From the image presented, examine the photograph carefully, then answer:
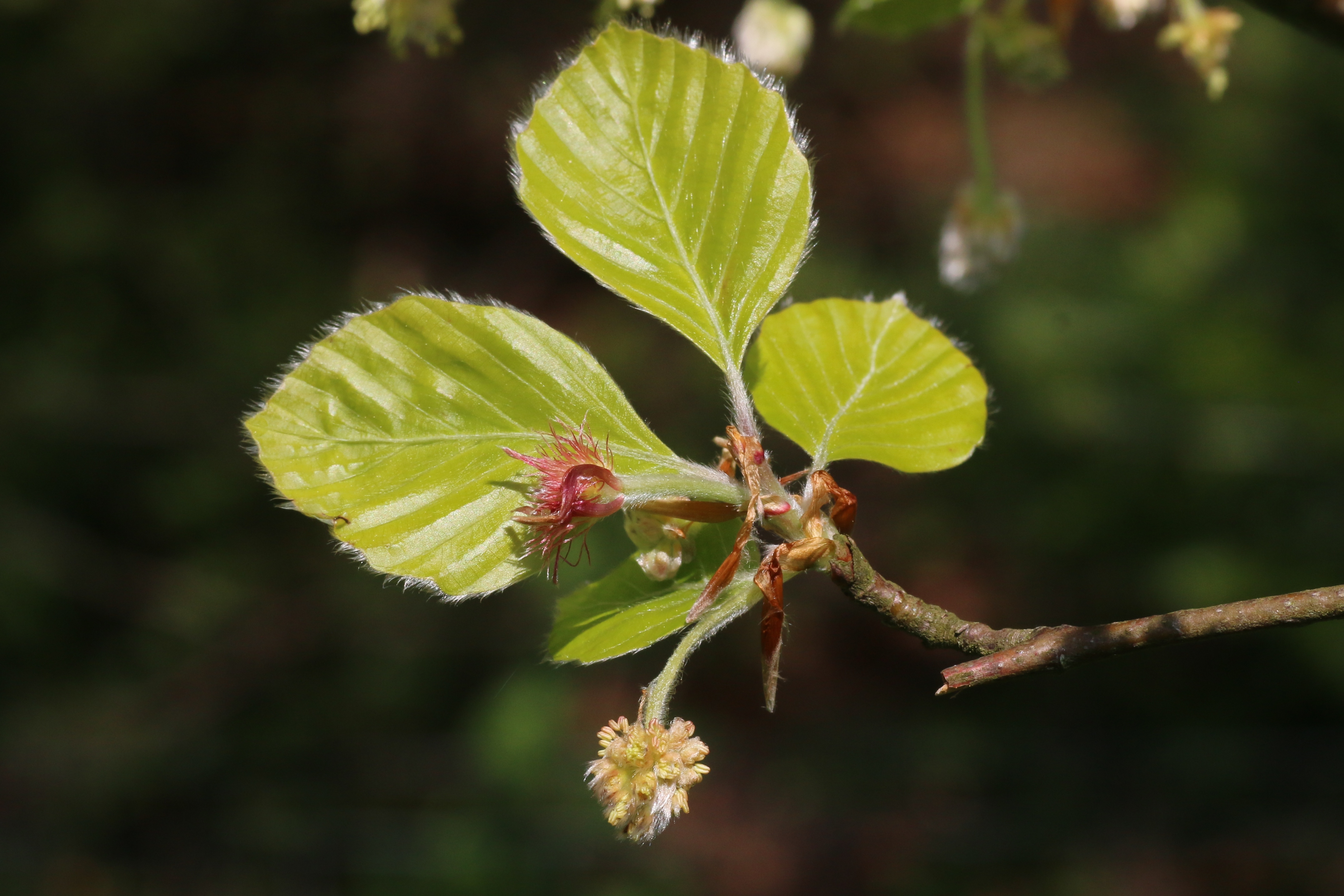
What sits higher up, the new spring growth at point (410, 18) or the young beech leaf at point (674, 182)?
the new spring growth at point (410, 18)

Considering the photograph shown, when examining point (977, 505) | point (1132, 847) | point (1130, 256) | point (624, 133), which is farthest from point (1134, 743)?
point (624, 133)

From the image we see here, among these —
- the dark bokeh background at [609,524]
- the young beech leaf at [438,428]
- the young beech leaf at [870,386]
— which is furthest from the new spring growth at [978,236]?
the dark bokeh background at [609,524]

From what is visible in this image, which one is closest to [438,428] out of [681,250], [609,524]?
[681,250]

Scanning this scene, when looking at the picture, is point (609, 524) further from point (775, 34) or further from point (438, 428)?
point (438, 428)

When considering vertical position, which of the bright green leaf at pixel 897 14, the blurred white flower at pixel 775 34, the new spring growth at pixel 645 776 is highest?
the bright green leaf at pixel 897 14

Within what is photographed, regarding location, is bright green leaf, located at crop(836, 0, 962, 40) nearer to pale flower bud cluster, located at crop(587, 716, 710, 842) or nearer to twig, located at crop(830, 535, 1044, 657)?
twig, located at crop(830, 535, 1044, 657)

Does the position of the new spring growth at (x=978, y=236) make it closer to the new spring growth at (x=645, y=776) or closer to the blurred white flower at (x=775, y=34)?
the blurred white flower at (x=775, y=34)
